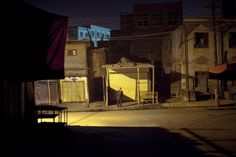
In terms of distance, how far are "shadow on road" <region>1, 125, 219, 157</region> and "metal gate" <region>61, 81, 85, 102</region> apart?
21575 millimetres

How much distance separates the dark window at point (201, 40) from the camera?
37.9 metres

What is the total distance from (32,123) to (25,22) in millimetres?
7107

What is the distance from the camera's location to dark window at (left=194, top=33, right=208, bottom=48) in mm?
37938

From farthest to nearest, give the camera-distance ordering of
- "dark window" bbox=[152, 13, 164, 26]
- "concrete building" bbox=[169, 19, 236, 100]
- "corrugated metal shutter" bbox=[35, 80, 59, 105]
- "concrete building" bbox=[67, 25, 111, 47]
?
"concrete building" bbox=[67, 25, 111, 47] < "dark window" bbox=[152, 13, 164, 26] < "corrugated metal shutter" bbox=[35, 80, 59, 105] < "concrete building" bbox=[169, 19, 236, 100]

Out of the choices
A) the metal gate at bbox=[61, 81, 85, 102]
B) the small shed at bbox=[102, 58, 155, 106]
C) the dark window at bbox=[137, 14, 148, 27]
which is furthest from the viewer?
the dark window at bbox=[137, 14, 148, 27]

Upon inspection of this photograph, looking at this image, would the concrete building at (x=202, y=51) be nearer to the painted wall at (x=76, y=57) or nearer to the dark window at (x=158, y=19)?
the painted wall at (x=76, y=57)

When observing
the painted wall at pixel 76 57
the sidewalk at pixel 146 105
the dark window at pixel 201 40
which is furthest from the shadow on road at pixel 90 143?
the dark window at pixel 201 40

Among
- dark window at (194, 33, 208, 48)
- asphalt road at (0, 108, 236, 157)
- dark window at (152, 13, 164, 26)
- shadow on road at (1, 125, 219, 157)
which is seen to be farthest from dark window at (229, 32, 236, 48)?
shadow on road at (1, 125, 219, 157)

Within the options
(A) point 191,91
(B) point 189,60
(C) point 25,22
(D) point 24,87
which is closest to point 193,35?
(B) point 189,60

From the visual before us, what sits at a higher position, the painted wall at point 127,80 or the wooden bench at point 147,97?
the painted wall at point 127,80

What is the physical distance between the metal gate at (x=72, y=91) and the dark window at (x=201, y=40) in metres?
12.8

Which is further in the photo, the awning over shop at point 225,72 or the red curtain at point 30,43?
the awning over shop at point 225,72

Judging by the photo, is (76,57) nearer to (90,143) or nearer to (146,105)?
(146,105)

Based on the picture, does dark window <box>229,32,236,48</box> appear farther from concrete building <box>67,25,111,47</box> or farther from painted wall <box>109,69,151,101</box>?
concrete building <box>67,25,111,47</box>
